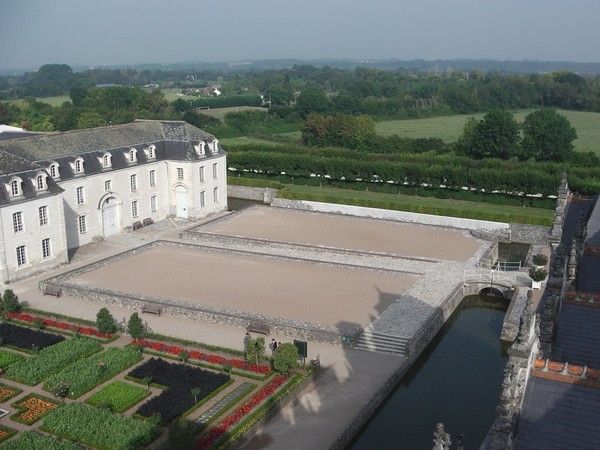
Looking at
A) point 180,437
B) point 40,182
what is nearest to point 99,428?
point 180,437

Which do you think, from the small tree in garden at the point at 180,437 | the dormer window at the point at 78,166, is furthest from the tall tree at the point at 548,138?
the small tree in garden at the point at 180,437

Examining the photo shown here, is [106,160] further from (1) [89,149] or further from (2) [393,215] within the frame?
(2) [393,215]

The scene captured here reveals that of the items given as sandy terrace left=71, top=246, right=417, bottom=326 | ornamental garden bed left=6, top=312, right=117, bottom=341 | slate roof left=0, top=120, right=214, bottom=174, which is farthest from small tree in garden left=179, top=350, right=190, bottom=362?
slate roof left=0, top=120, right=214, bottom=174

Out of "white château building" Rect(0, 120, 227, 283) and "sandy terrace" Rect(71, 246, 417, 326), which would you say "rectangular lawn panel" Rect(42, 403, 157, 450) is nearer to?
"sandy terrace" Rect(71, 246, 417, 326)

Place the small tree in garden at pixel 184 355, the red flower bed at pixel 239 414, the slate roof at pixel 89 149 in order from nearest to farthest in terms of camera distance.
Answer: the red flower bed at pixel 239 414, the small tree in garden at pixel 184 355, the slate roof at pixel 89 149

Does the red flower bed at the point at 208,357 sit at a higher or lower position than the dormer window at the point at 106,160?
lower

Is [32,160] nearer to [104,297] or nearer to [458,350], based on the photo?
[104,297]

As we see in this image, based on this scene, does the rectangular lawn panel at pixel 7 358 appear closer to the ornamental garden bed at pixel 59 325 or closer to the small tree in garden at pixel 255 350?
the ornamental garden bed at pixel 59 325
